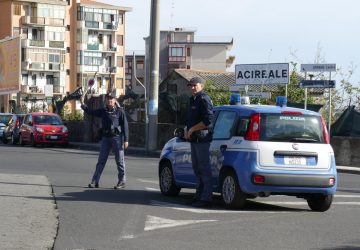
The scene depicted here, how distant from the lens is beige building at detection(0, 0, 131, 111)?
335 feet

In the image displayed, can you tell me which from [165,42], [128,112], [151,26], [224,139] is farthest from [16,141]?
[165,42]

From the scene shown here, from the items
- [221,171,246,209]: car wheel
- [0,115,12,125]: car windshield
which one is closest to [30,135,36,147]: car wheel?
[0,115,12,125]: car windshield

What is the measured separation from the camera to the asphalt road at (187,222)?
9.77 meters

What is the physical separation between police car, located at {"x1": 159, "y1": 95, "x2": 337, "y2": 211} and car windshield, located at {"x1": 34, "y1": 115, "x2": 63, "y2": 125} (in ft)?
89.2

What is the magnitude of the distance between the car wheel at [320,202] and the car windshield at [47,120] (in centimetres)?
2754

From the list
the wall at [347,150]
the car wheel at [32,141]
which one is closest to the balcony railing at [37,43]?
the car wheel at [32,141]

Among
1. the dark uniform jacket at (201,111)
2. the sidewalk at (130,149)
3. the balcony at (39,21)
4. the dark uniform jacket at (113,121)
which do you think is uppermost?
the balcony at (39,21)

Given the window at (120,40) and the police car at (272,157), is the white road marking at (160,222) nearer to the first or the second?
the police car at (272,157)

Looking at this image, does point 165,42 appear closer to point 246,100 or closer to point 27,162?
point 27,162

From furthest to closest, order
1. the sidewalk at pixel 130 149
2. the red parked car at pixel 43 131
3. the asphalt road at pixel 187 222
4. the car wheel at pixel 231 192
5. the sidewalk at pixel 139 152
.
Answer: the red parked car at pixel 43 131 < the sidewalk at pixel 130 149 < the sidewalk at pixel 139 152 < the car wheel at pixel 231 192 < the asphalt road at pixel 187 222

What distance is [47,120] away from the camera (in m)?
40.1

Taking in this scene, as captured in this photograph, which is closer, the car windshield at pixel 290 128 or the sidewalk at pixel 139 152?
the car windshield at pixel 290 128

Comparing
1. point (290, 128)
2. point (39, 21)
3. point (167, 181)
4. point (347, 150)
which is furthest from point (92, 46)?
point (290, 128)

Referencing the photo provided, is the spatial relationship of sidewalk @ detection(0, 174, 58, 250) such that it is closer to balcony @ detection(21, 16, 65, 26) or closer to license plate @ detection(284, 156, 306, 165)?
license plate @ detection(284, 156, 306, 165)
